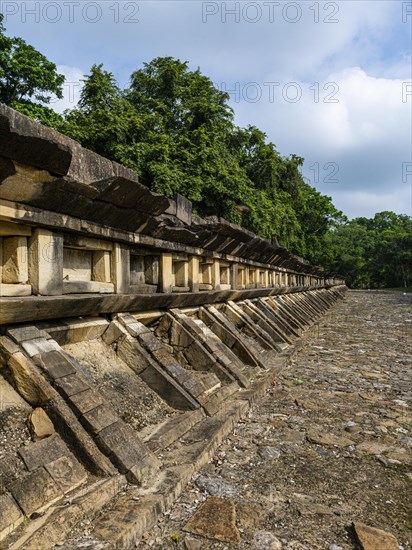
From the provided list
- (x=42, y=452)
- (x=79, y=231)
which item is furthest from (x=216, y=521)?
(x=79, y=231)

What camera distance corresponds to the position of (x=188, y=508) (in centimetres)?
257

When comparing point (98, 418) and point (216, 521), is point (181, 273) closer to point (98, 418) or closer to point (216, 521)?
point (98, 418)

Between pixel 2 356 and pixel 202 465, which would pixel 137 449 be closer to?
pixel 202 465

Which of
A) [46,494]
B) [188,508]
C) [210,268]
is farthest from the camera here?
[210,268]

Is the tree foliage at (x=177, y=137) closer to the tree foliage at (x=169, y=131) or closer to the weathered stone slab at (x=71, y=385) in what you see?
the tree foliage at (x=169, y=131)

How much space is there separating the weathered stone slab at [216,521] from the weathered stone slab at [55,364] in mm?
1242

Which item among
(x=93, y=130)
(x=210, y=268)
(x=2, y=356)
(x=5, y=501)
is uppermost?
(x=93, y=130)

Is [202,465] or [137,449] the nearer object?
[137,449]

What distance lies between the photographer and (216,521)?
95.9 inches

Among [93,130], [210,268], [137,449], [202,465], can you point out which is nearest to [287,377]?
[210,268]

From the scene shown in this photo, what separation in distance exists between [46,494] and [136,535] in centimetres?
53

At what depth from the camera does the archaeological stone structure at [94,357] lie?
2.35m

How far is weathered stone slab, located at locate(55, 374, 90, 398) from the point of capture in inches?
110

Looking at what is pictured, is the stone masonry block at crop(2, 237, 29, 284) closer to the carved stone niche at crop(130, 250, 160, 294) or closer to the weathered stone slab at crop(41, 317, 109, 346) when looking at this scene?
the weathered stone slab at crop(41, 317, 109, 346)
